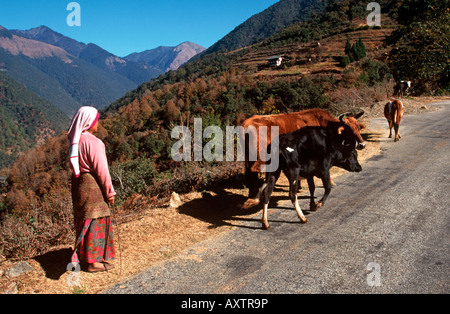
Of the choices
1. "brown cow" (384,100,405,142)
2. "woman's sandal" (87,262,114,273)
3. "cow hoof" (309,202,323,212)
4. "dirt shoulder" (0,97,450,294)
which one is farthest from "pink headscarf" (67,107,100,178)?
"brown cow" (384,100,405,142)

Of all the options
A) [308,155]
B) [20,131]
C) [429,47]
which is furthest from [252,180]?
[20,131]

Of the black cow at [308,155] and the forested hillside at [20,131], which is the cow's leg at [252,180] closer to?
the black cow at [308,155]

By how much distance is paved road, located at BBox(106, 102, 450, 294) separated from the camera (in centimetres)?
385

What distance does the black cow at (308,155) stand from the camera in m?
5.67

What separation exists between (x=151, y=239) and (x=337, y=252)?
299cm

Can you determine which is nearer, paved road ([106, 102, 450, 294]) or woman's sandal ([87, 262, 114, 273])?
Answer: paved road ([106, 102, 450, 294])

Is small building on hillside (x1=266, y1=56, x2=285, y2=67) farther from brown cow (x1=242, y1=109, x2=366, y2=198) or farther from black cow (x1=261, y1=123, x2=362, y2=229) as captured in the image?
black cow (x1=261, y1=123, x2=362, y2=229)

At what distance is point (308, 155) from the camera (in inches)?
233

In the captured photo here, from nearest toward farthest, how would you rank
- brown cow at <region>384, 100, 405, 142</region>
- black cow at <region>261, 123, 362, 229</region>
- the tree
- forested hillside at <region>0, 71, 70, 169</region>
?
black cow at <region>261, 123, 362, 229</region> < brown cow at <region>384, 100, 405, 142</region> < the tree < forested hillside at <region>0, 71, 70, 169</region>

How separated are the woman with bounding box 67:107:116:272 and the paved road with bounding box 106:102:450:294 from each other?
0.63 metres

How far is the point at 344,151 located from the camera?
6691mm

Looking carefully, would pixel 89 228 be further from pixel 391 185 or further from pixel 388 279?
pixel 391 185
